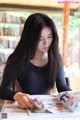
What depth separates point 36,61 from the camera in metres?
1.28

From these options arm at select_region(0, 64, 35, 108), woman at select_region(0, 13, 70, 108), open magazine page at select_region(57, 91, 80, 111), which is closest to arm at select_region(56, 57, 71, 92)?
woman at select_region(0, 13, 70, 108)

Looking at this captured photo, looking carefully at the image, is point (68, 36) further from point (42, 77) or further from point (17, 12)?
point (42, 77)

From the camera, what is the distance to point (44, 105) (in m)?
0.86

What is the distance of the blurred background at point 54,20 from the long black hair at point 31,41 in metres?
2.30

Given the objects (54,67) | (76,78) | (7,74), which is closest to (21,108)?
(7,74)

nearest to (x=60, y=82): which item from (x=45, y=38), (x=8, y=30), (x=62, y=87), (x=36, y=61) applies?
(x=62, y=87)

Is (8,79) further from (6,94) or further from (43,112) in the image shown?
(43,112)

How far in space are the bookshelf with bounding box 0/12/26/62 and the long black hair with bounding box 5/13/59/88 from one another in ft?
8.14

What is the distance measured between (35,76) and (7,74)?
0.16 meters

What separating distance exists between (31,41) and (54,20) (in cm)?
248

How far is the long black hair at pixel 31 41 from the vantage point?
3.79 ft

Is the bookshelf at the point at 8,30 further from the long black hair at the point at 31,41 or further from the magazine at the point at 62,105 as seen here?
the magazine at the point at 62,105

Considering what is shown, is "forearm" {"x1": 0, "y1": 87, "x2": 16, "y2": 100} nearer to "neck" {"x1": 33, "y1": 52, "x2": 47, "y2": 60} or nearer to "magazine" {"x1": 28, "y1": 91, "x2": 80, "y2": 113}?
"magazine" {"x1": 28, "y1": 91, "x2": 80, "y2": 113}

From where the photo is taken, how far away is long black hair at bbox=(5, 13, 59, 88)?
1155 millimetres
